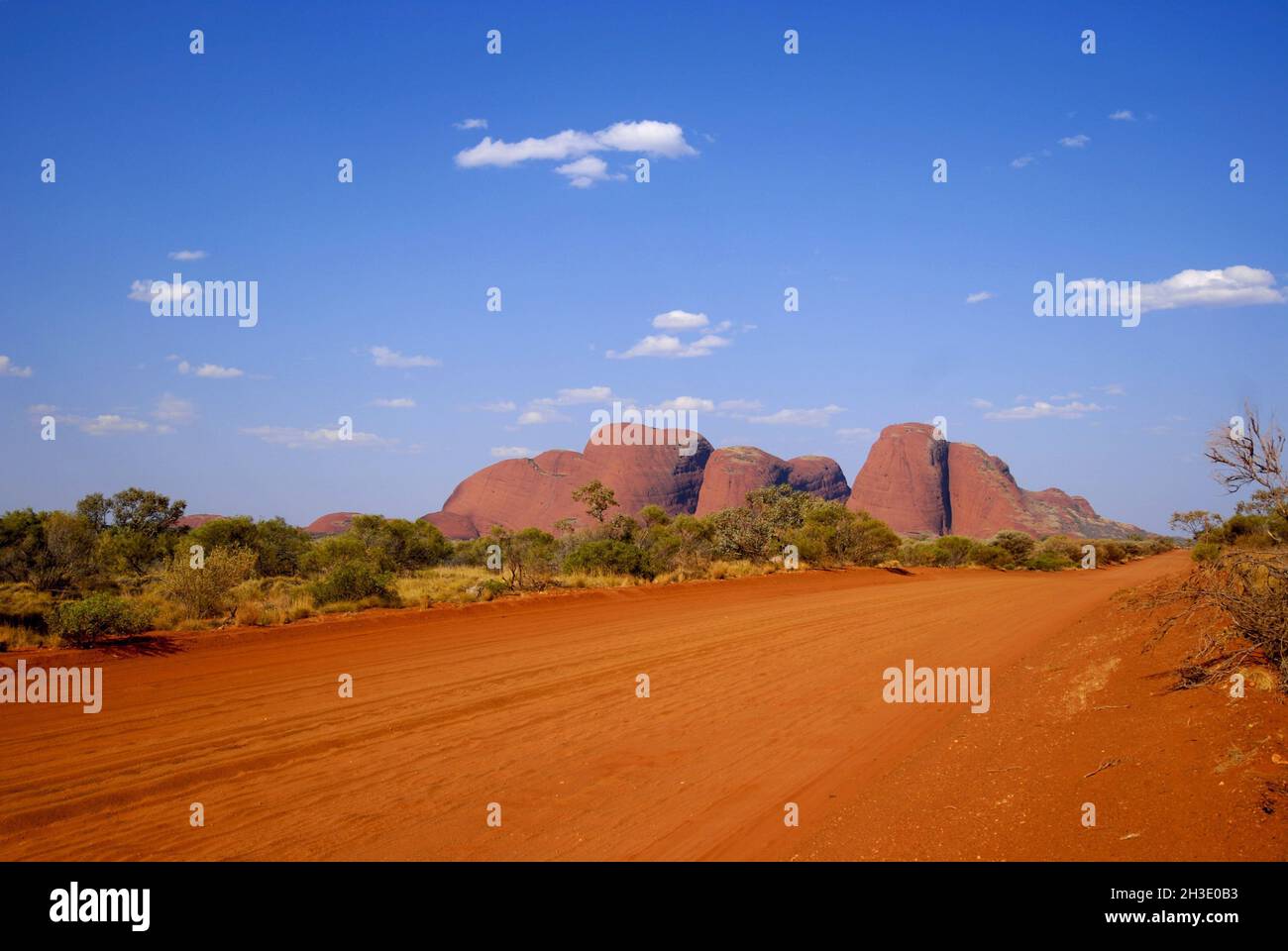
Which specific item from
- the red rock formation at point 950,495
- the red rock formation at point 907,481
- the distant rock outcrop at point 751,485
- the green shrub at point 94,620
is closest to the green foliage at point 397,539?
the green shrub at point 94,620

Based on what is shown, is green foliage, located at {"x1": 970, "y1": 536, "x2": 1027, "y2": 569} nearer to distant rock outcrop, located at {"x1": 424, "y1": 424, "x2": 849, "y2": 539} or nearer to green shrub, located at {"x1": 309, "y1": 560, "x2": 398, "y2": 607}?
green shrub, located at {"x1": 309, "y1": 560, "x2": 398, "y2": 607}

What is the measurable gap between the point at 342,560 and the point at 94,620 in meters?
12.4

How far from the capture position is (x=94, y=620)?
12188mm

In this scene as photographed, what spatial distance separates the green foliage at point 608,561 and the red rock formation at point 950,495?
Answer: 89.9 metres

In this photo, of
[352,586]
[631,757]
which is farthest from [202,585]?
[631,757]

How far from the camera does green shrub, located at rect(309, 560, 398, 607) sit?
692 inches

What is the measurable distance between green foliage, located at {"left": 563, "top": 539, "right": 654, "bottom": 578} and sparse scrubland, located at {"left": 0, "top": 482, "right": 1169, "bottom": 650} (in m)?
0.05

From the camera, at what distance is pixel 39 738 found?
7.85 m

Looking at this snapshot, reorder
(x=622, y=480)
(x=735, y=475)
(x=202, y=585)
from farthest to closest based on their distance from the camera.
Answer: (x=735, y=475) → (x=622, y=480) → (x=202, y=585)

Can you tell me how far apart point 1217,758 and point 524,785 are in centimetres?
528

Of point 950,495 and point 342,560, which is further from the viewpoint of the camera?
point 950,495

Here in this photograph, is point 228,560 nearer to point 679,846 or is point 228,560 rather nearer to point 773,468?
point 679,846

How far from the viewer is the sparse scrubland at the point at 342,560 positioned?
15.0m

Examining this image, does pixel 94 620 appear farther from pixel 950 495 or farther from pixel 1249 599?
pixel 950 495
